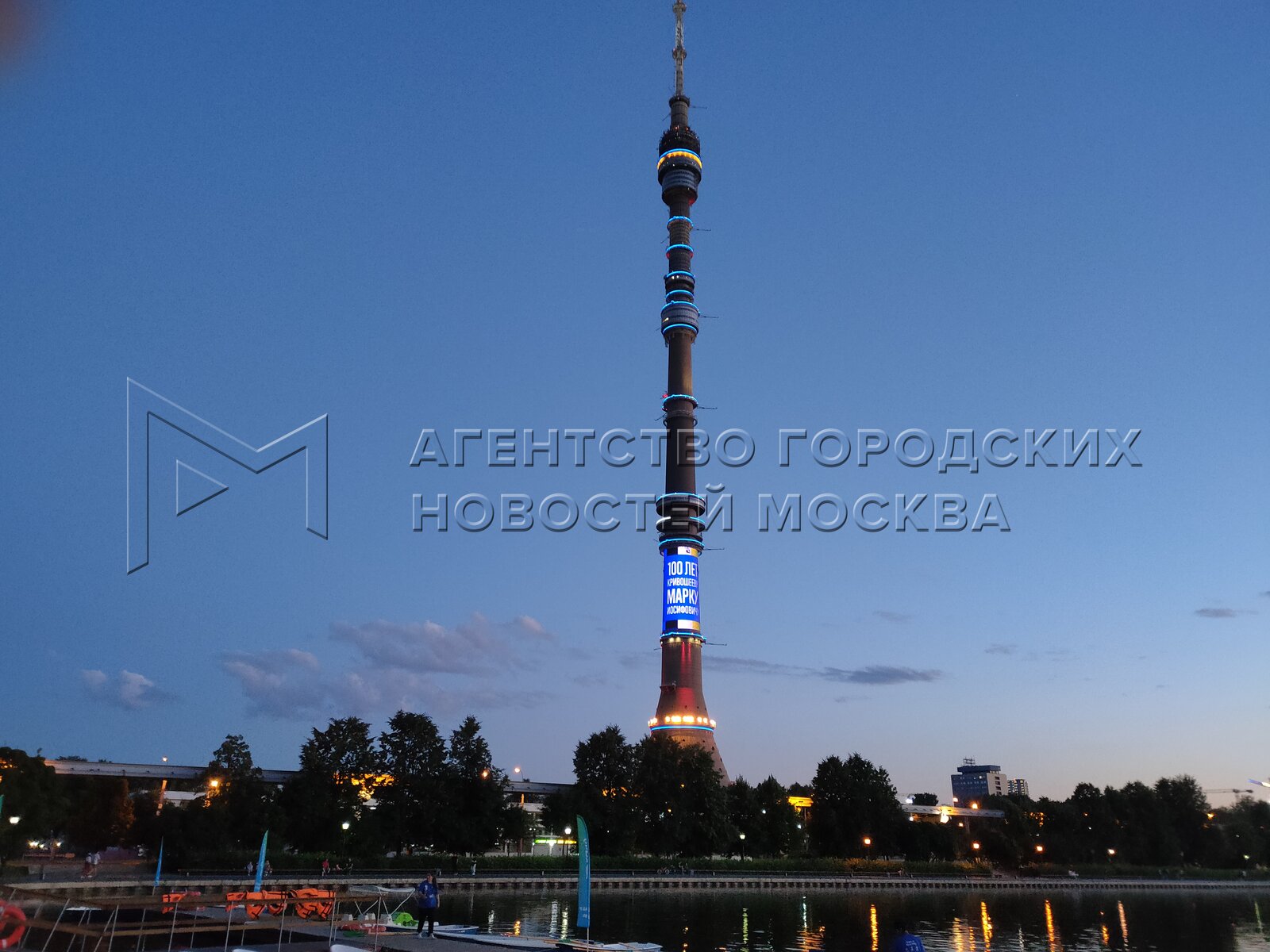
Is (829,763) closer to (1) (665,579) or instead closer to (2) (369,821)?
(1) (665,579)

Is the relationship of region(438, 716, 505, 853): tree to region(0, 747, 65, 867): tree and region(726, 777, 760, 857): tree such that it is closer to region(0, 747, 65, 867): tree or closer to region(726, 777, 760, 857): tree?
region(0, 747, 65, 867): tree

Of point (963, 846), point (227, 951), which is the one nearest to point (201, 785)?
point (227, 951)

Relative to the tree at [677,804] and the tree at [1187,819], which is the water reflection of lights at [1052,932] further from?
the tree at [1187,819]

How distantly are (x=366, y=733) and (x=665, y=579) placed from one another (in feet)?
215

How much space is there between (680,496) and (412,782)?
71.3 meters

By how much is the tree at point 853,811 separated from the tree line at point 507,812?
18 cm

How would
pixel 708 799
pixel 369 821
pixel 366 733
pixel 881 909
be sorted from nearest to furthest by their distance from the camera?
pixel 881 909, pixel 369 821, pixel 366 733, pixel 708 799

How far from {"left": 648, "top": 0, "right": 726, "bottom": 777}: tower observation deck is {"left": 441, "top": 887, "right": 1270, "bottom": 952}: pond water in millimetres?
48391

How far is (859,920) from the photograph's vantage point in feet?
217

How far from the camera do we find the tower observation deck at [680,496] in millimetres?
143250

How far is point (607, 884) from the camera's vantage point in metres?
85.4

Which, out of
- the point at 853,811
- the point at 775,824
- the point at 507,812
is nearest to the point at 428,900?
the point at 507,812

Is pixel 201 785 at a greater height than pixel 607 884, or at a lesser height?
greater

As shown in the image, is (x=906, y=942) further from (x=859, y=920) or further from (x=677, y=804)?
(x=677, y=804)
